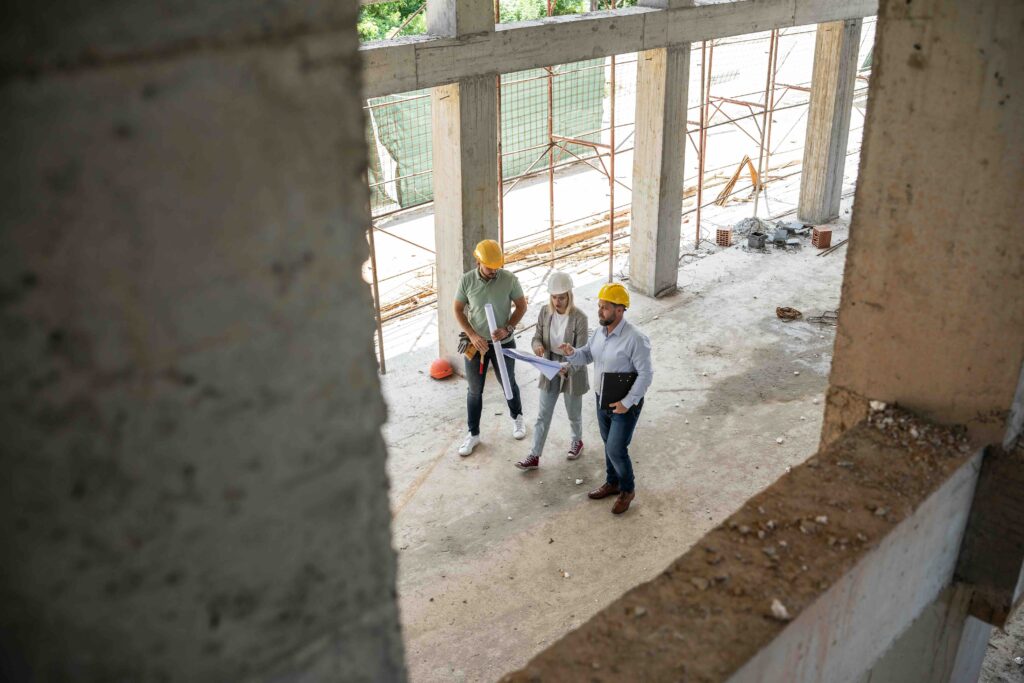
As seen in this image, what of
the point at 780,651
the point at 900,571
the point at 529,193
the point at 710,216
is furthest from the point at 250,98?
the point at 529,193

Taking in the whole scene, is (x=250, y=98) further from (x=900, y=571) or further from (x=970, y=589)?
(x=970, y=589)

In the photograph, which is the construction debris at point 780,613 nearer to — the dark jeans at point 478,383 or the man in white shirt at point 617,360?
the man in white shirt at point 617,360

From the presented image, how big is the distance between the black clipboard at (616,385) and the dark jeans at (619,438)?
5.0 inches

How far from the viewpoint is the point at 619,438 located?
713 centimetres

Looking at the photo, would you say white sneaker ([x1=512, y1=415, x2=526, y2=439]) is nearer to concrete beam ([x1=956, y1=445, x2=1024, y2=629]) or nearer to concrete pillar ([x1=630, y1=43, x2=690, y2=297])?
concrete pillar ([x1=630, y1=43, x2=690, y2=297])

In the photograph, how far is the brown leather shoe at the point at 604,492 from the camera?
7805mm

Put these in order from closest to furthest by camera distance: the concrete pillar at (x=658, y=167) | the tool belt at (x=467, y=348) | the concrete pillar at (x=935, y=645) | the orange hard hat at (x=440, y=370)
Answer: the concrete pillar at (x=935, y=645) < the tool belt at (x=467, y=348) < the orange hard hat at (x=440, y=370) < the concrete pillar at (x=658, y=167)

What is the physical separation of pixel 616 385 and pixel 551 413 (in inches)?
52.3

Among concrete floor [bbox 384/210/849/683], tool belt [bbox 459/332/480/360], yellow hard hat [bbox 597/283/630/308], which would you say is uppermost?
yellow hard hat [bbox 597/283/630/308]

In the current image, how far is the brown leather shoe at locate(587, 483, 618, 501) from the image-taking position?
307 inches

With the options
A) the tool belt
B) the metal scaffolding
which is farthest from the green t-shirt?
the metal scaffolding

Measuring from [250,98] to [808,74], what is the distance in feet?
95.8

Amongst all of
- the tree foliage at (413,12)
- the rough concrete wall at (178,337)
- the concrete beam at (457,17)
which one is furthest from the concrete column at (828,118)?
the rough concrete wall at (178,337)

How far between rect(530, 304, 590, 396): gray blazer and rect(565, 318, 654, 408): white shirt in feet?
1.76
